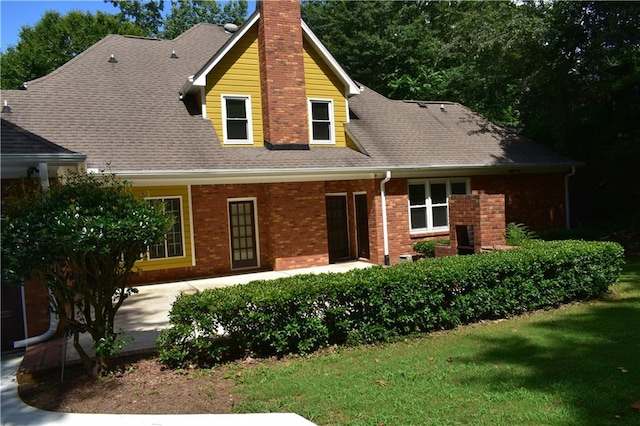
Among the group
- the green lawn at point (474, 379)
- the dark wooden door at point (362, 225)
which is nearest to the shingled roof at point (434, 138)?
the dark wooden door at point (362, 225)

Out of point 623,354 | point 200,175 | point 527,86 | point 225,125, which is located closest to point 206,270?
point 200,175

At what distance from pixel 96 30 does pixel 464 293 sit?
26.6m

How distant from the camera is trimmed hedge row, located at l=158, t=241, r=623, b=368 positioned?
5.87 m

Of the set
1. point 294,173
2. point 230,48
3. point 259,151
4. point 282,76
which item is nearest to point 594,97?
point 282,76

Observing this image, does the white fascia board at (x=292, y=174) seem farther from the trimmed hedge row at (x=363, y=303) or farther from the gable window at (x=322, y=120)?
the trimmed hedge row at (x=363, y=303)

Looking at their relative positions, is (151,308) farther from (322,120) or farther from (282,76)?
(322,120)

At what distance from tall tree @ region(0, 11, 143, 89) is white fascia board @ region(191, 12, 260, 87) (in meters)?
16.2

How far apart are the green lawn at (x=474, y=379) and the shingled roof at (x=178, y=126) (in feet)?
22.6

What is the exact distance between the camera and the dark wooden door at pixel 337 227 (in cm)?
1548

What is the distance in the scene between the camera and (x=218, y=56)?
1306cm

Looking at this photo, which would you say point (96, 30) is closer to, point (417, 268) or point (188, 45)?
point (188, 45)

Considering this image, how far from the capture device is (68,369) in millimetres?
6062

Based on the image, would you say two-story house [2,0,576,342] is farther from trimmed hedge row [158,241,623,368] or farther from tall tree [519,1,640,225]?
trimmed hedge row [158,241,623,368]

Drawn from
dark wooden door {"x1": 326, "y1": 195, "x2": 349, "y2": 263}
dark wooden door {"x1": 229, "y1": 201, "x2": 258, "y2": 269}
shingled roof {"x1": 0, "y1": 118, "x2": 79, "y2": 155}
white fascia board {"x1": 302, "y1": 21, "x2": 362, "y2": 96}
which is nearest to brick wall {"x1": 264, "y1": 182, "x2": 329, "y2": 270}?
dark wooden door {"x1": 229, "y1": 201, "x2": 258, "y2": 269}
